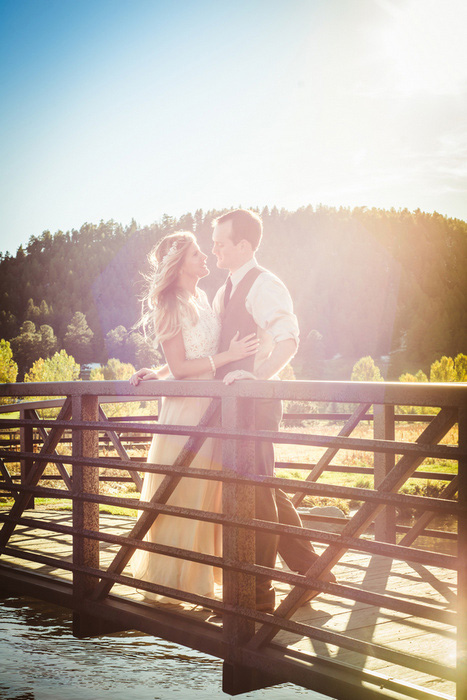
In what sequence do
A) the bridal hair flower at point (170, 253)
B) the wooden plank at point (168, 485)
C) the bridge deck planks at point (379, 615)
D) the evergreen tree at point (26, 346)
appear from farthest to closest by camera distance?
the evergreen tree at point (26, 346), the bridal hair flower at point (170, 253), the wooden plank at point (168, 485), the bridge deck planks at point (379, 615)

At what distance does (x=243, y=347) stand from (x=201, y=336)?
0.28 m

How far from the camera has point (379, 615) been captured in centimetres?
323

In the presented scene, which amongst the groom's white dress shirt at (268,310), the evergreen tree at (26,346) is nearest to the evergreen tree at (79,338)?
the evergreen tree at (26,346)

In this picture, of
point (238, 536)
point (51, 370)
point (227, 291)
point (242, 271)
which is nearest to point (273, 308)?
point (242, 271)

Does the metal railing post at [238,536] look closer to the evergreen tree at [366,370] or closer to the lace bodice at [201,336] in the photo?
the lace bodice at [201,336]

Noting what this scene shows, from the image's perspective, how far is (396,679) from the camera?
236 centimetres

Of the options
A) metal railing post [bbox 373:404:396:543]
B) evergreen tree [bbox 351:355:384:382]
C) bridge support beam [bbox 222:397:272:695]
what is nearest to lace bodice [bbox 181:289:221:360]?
bridge support beam [bbox 222:397:272:695]

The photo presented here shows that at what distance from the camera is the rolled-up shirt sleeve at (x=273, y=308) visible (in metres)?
3.23

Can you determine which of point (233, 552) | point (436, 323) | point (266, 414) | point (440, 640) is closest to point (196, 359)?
point (266, 414)

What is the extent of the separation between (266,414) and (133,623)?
118 cm

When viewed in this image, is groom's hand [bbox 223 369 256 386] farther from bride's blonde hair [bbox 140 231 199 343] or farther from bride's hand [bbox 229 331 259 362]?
bride's blonde hair [bbox 140 231 199 343]

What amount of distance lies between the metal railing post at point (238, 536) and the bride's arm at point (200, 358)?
17.2 inches

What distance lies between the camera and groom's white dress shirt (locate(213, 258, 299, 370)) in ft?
10.6

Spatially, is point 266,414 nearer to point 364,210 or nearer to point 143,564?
point 143,564
